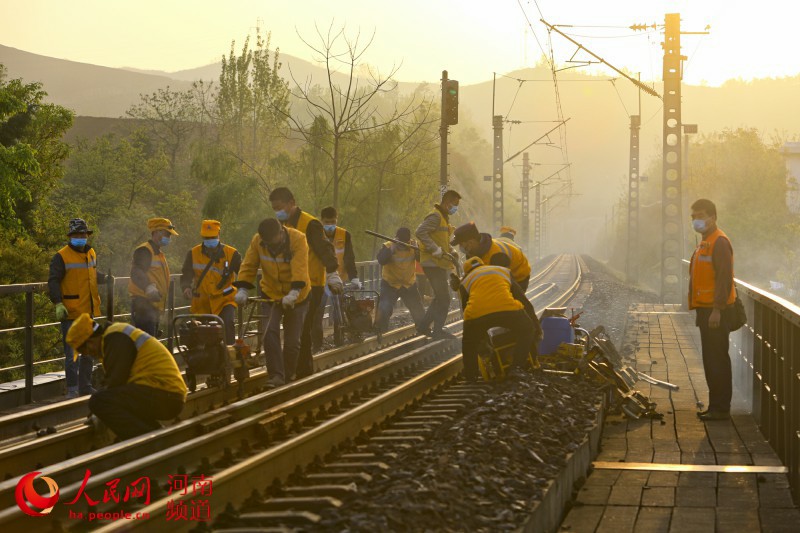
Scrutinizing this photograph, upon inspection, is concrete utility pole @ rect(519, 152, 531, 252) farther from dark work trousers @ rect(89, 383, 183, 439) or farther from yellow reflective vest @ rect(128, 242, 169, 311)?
dark work trousers @ rect(89, 383, 183, 439)

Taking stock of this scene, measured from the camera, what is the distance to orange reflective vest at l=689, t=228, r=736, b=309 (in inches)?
436

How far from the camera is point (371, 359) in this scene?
1484 cm

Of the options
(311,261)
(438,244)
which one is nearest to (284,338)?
(311,261)

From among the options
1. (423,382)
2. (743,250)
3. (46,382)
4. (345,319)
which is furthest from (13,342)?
(743,250)

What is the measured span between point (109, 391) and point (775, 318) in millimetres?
5395

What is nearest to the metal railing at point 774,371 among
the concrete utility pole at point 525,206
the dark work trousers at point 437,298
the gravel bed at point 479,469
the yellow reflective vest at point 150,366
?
the gravel bed at point 479,469

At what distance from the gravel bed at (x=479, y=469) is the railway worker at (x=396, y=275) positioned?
733 centimetres

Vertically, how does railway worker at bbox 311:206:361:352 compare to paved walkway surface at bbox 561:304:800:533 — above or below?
above

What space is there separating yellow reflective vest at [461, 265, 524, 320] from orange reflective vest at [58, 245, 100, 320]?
4.15 m

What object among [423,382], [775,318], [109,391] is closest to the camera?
[109,391]

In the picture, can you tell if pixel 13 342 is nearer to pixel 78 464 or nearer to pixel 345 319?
pixel 345 319

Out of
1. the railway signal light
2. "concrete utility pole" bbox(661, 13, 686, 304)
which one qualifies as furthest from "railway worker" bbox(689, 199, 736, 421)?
"concrete utility pole" bbox(661, 13, 686, 304)

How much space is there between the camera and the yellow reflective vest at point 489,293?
11750 millimetres

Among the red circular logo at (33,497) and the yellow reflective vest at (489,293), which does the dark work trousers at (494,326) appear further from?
the red circular logo at (33,497)
